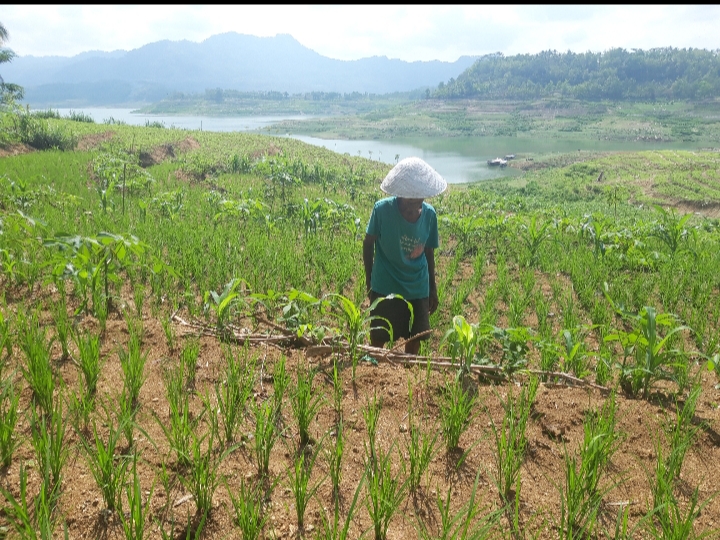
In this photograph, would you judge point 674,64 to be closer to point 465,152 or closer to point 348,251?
point 465,152

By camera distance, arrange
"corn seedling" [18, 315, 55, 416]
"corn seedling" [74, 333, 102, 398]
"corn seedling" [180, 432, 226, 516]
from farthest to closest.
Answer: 1. "corn seedling" [74, 333, 102, 398]
2. "corn seedling" [18, 315, 55, 416]
3. "corn seedling" [180, 432, 226, 516]

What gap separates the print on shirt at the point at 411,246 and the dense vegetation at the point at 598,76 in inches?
4048

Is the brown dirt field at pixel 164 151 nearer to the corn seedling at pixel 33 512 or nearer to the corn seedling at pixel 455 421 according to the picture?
the corn seedling at pixel 33 512

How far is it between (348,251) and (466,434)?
3945mm

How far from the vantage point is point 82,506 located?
1.29m

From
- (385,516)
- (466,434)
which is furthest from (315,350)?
(385,516)

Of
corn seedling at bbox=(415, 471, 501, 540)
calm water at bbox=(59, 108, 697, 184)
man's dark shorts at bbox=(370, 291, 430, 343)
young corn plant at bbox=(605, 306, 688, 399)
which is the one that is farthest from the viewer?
calm water at bbox=(59, 108, 697, 184)

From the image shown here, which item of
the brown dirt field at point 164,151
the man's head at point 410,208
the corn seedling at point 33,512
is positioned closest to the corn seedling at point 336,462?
the corn seedling at point 33,512

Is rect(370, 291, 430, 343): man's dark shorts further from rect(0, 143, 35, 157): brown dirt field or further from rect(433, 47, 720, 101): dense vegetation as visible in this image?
rect(433, 47, 720, 101): dense vegetation

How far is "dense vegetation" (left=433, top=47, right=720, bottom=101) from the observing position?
292 feet

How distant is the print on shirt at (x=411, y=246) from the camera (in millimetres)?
2826

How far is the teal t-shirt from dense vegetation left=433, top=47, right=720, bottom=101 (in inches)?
4045

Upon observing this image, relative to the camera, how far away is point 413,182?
2.56 metres

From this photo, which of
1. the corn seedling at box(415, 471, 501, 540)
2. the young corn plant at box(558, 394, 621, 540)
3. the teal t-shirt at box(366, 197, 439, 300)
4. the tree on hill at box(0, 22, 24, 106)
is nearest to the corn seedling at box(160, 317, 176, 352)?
the teal t-shirt at box(366, 197, 439, 300)
